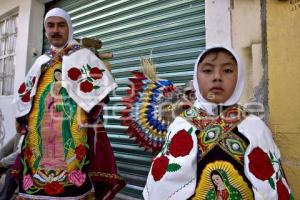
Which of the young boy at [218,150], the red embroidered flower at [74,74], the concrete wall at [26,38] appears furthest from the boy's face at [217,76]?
the concrete wall at [26,38]

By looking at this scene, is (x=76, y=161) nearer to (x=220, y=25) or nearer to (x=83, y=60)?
(x=83, y=60)

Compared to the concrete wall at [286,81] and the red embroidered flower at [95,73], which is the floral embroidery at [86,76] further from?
the concrete wall at [286,81]

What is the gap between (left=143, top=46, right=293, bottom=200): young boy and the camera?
1.47 metres

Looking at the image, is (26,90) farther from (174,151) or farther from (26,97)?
(174,151)

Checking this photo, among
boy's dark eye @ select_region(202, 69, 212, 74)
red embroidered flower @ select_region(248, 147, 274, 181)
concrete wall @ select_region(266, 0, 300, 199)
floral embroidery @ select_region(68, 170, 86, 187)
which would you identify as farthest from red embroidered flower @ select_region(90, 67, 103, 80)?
red embroidered flower @ select_region(248, 147, 274, 181)

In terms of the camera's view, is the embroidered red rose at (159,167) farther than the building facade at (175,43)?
No

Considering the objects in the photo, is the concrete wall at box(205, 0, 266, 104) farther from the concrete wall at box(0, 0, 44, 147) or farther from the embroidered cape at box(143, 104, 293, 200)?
the concrete wall at box(0, 0, 44, 147)

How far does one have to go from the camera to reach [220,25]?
2660 millimetres

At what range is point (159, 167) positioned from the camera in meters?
1.61

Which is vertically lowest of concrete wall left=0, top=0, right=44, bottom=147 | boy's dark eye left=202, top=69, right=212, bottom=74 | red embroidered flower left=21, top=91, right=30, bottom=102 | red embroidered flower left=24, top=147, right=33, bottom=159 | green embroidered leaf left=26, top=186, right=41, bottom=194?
green embroidered leaf left=26, top=186, right=41, bottom=194

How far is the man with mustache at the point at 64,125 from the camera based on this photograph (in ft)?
7.82

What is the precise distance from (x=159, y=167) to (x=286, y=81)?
118cm

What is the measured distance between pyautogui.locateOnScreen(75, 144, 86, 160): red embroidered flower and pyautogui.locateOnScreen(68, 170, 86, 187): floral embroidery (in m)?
0.11

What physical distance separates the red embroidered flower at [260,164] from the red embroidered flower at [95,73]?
1.49 meters
